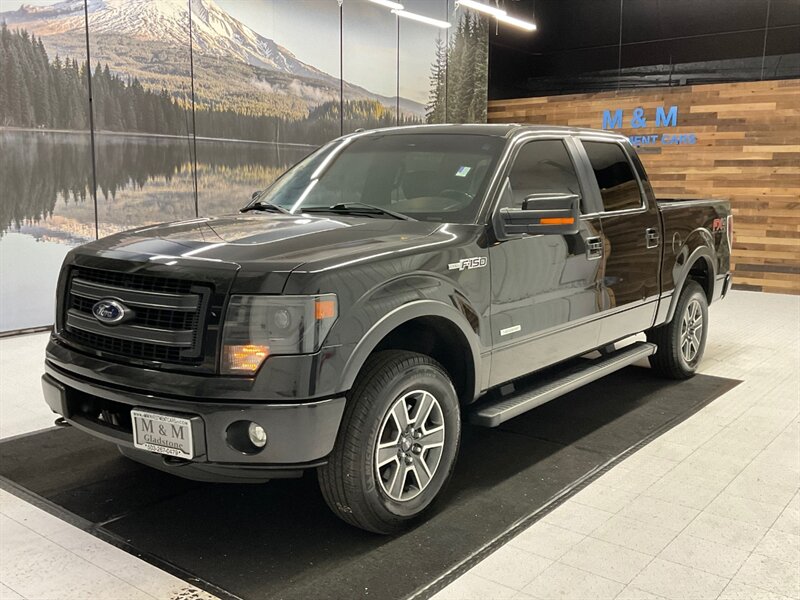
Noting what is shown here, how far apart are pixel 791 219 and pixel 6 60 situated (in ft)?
31.4

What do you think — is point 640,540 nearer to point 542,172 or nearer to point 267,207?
point 542,172

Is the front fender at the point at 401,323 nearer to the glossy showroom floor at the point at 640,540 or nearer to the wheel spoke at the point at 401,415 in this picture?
the wheel spoke at the point at 401,415

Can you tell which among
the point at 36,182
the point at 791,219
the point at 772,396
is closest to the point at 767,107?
the point at 791,219

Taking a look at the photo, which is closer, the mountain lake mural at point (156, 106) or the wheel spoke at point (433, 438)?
the wheel spoke at point (433, 438)

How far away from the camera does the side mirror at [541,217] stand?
322cm

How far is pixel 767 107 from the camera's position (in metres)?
9.88

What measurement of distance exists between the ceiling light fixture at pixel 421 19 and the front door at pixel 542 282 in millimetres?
8446

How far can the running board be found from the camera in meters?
3.30

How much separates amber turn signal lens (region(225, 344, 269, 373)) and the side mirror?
133cm

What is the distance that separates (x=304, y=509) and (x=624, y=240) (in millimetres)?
2443

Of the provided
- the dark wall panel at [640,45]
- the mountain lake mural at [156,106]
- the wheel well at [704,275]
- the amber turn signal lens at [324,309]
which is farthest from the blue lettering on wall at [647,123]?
the amber turn signal lens at [324,309]

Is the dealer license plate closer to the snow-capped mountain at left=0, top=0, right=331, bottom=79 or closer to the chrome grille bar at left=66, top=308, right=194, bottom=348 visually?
the chrome grille bar at left=66, top=308, right=194, bottom=348

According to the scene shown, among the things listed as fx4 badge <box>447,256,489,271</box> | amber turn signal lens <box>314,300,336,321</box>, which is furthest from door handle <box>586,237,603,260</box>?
amber turn signal lens <box>314,300,336,321</box>

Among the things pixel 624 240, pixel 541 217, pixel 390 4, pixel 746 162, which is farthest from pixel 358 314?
pixel 390 4
